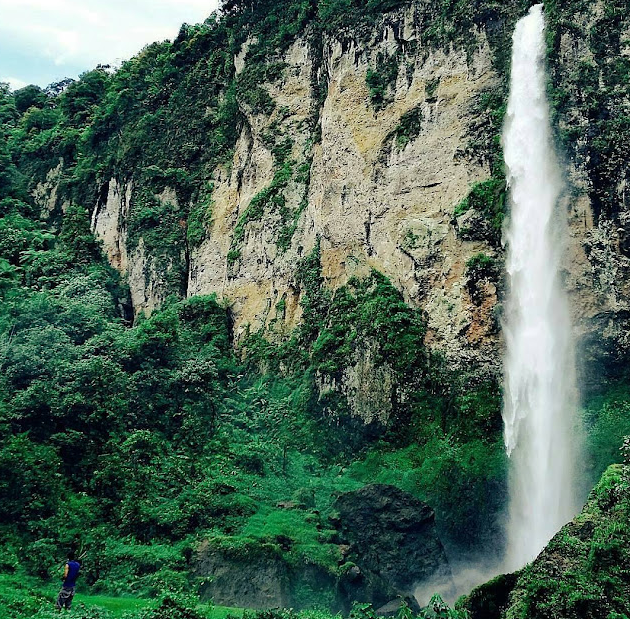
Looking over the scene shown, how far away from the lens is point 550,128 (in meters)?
19.6

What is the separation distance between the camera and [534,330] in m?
18.4

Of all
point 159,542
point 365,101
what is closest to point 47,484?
point 159,542

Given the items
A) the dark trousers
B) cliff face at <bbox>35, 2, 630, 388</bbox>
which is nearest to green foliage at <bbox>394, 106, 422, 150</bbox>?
cliff face at <bbox>35, 2, 630, 388</bbox>

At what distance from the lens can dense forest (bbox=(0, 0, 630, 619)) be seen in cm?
1522

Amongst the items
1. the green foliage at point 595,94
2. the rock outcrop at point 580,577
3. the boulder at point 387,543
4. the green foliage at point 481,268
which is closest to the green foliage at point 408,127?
the green foliage at point 595,94

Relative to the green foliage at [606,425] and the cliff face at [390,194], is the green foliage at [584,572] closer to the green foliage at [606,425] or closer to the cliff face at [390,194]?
the green foliage at [606,425]

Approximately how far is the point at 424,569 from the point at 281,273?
10528 mm

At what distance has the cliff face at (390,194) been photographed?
61.7ft

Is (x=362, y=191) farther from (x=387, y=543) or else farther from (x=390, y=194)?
(x=387, y=543)

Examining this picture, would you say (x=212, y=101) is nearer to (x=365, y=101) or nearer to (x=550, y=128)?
(x=365, y=101)

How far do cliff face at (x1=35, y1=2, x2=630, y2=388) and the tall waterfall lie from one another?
40 centimetres

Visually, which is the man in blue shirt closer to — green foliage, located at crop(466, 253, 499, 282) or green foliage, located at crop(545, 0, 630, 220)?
green foliage, located at crop(466, 253, 499, 282)

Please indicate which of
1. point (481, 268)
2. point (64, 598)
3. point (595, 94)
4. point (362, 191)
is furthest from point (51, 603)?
point (595, 94)

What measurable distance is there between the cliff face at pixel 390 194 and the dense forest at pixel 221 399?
0.84ft
